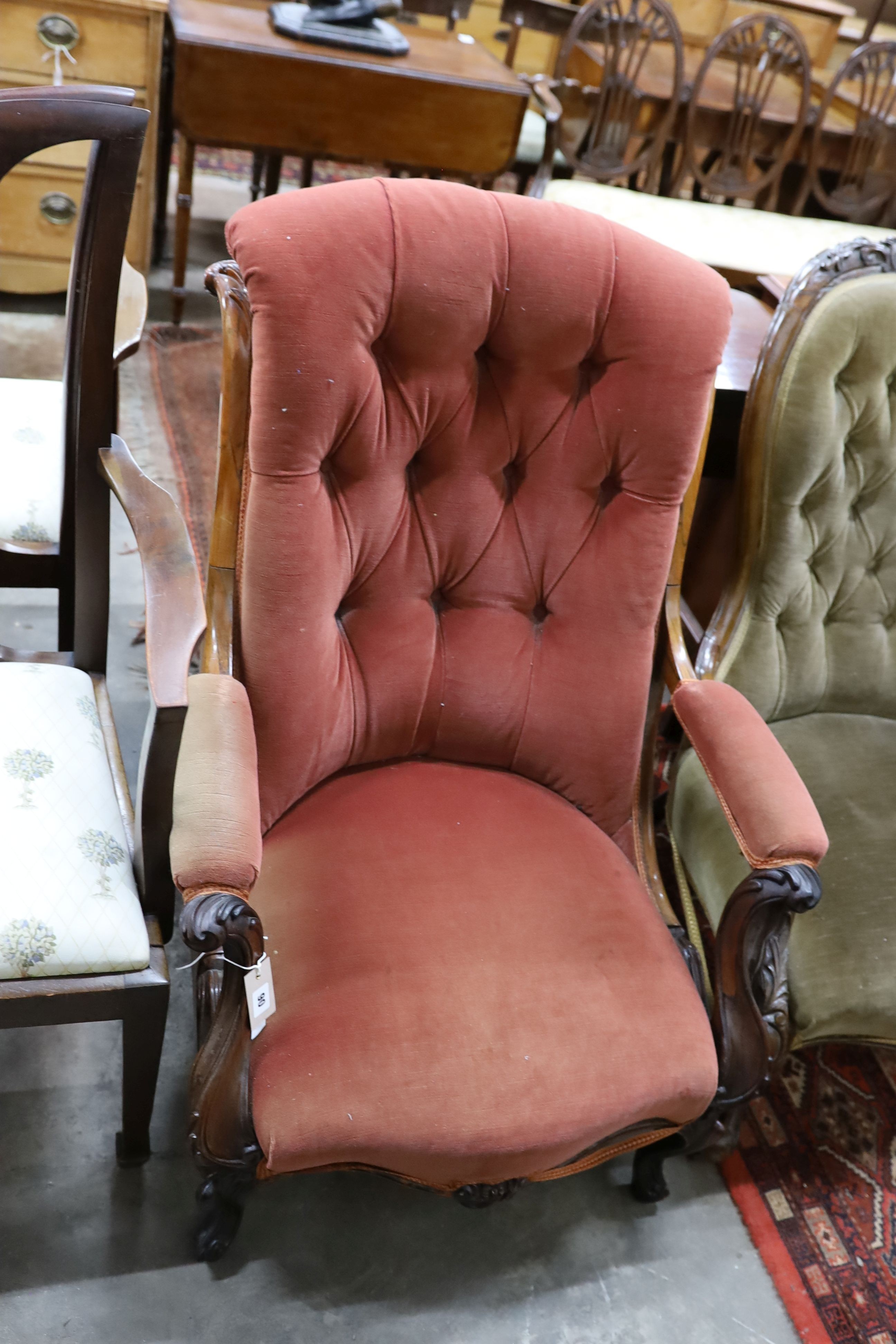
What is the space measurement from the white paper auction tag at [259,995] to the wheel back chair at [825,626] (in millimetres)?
516

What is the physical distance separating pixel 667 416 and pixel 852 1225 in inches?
42.6

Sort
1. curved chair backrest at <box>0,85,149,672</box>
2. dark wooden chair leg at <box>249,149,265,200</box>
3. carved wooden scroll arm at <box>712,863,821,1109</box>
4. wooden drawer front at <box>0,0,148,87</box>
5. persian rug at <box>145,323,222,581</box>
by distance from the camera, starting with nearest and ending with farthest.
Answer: curved chair backrest at <box>0,85,149,672</box> < carved wooden scroll arm at <box>712,863,821,1109</box> < persian rug at <box>145,323,222,581</box> < wooden drawer front at <box>0,0,148,87</box> < dark wooden chair leg at <box>249,149,265,200</box>

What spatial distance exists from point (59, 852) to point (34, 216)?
229 cm

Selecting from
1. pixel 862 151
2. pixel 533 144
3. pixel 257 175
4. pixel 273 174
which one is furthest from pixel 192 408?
pixel 862 151

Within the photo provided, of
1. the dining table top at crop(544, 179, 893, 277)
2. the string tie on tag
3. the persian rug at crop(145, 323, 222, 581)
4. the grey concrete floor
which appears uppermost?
the dining table top at crop(544, 179, 893, 277)

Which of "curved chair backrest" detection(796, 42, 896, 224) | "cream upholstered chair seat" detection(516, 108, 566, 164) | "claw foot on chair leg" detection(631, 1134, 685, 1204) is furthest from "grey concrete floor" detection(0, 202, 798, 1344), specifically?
"curved chair backrest" detection(796, 42, 896, 224)

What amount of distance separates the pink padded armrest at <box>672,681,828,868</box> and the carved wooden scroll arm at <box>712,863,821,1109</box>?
0.16 ft

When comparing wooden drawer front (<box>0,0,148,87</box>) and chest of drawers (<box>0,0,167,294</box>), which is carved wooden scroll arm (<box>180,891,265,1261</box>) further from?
wooden drawer front (<box>0,0,148,87</box>)

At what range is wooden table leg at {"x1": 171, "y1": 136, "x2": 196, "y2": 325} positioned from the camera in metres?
2.74

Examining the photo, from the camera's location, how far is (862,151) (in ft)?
11.4

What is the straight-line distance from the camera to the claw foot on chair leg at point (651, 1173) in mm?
1274

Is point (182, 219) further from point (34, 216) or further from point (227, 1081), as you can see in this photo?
point (227, 1081)

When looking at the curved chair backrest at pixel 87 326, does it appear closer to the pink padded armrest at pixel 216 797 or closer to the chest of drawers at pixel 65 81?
the pink padded armrest at pixel 216 797

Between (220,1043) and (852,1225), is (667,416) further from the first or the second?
(852,1225)
